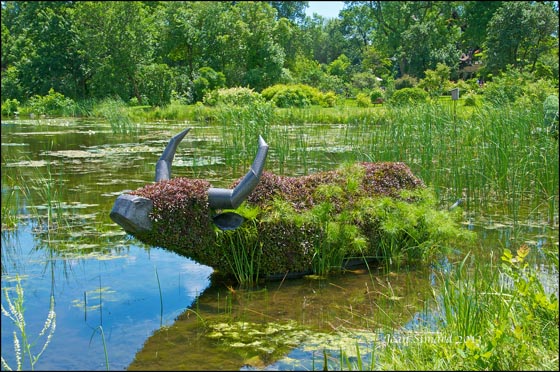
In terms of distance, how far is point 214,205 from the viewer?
4891mm

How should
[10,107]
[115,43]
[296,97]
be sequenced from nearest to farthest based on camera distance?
[296,97], [10,107], [115,43]

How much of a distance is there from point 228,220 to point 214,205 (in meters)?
0.17

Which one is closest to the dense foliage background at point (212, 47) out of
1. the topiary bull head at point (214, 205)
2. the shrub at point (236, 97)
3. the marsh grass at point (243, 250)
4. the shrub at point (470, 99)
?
the shrub at point (236, 97)

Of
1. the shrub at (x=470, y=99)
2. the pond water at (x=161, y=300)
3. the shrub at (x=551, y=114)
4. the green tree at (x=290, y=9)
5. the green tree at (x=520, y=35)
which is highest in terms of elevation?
the green tree at (x=290, y=9)

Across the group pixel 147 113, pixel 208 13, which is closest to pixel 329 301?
pixel 147 113

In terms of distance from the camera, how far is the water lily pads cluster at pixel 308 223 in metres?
4.82

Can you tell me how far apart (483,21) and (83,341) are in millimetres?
33204

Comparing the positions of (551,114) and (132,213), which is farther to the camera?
(551,114)

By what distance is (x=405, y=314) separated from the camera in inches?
171

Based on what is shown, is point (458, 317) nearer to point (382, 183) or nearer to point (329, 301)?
point (329, 301)

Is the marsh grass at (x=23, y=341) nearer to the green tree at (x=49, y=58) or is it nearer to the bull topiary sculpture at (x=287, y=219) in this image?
the bull topiary sculpture at (x=287, y=219)

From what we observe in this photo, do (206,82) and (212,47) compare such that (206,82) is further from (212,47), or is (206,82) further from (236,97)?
(236,97)

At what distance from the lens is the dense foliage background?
97.9 ft

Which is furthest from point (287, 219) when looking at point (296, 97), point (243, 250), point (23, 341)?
point (296, 97)
